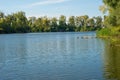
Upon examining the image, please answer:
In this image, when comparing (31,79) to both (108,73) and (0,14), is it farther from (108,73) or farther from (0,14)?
(0,14)

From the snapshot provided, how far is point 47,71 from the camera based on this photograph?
29.3 metres

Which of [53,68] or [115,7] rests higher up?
[115,7]

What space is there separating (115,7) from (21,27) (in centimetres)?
13996

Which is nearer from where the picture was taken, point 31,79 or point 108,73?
point 31,79

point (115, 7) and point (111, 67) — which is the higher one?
point (115, 7)

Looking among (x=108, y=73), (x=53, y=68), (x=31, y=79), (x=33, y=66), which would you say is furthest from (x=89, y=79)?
(x=33, y=66)

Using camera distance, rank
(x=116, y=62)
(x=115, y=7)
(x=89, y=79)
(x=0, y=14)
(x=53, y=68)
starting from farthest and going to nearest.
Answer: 1. (x=0, y=14)
2. (x=115, y=7)
3. (x=116, y=62)
4. (x=53, y=68)
5. (x=89, y=79)

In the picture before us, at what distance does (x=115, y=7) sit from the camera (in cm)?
5966

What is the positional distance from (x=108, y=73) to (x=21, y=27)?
170712 mm

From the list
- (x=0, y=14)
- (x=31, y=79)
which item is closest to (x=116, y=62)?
(x=31, y=79)

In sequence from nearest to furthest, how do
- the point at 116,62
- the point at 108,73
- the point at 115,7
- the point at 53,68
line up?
the point at 108,73
the point at 53,68
the point at 116,62
the point at 115,7

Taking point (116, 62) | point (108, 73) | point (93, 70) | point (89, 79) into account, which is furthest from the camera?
point (116, 62)

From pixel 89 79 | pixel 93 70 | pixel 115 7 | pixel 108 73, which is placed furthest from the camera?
pixel 115 7

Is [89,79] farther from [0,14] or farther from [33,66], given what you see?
[0,14]
